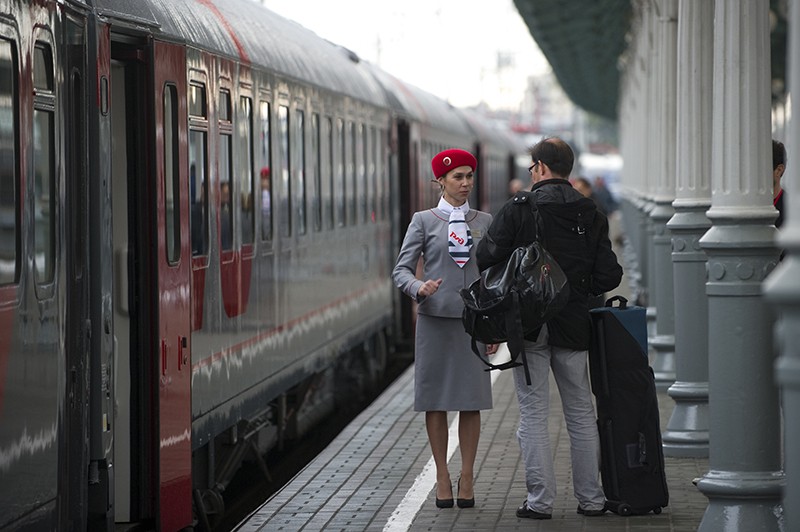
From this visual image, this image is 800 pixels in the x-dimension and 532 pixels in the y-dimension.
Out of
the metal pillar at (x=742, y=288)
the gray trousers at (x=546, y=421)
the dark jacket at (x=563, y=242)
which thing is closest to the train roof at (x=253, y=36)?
the dark jacket at (x=563, y=242)

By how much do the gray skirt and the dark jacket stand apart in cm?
52

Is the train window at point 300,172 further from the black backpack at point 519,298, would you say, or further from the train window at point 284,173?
the black backpack at point 519,298

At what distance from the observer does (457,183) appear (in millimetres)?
8531

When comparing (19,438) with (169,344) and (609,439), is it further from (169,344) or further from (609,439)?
(609,439)

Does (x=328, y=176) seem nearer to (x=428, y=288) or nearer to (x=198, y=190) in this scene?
(x=198, y=190)

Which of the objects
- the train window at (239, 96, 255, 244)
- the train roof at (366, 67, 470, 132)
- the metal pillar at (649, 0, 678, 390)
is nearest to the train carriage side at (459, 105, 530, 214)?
the train roof at (366, 67, 470, 132)

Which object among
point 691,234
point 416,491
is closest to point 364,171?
point 691,234

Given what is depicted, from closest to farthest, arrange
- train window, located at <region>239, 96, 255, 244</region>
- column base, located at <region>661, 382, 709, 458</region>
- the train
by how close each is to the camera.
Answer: the train → train window, located at <region>239, 96, 255, 244</region> → column base, located at <region>661, 382, 709, 458</region>

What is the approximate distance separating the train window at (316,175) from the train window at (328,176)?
32 cm

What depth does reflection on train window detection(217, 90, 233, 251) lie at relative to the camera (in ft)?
31.4

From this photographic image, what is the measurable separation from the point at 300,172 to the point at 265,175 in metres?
1.63

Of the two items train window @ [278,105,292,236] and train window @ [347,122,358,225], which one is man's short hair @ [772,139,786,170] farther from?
train window @ [347,122,358,225]

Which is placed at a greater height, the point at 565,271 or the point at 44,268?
the point at 44,268

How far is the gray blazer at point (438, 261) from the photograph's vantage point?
852cm
